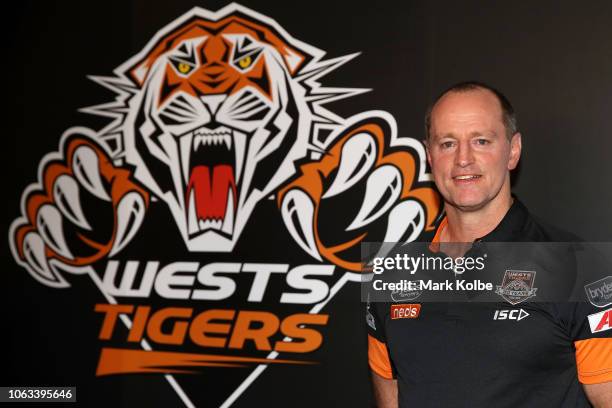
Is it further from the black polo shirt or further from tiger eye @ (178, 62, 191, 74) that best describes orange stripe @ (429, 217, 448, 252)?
tiger eye @ (178, 62, 191, 74)

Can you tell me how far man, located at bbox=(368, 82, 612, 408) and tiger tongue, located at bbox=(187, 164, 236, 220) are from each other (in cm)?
87

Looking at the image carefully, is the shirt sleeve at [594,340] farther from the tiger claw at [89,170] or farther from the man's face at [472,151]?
the tiger claw at [89,170]

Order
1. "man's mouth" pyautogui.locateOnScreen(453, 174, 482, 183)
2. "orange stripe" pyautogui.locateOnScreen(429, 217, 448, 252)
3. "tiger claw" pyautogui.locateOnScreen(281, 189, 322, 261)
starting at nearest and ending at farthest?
"man's mouth" pyautogui.locateOnScreen(453, 174, 482, 183) → "orange stripe" pyautogui.locateOnScreen(429, 217, 448, 252) → "tiger claw" pyautogui.locateOnScreen(281, 189, 322, 261)

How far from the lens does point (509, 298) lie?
147 centimetres

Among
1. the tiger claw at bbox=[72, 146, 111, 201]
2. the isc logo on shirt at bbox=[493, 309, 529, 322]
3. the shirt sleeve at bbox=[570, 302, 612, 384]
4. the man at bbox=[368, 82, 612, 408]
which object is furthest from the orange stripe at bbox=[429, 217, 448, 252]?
the tiger claw at bbox=[72, 146, 111, 201]

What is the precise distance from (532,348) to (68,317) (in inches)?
69.0

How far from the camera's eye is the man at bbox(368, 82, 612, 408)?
1384 mm

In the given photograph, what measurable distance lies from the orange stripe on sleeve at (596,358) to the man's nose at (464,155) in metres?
0.44

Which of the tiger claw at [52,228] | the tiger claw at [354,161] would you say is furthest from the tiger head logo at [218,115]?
the tiger claw at [52,228]

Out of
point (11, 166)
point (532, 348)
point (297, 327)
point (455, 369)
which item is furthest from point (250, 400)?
point (11, 166)

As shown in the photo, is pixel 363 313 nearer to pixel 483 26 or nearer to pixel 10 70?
pixel 483 26

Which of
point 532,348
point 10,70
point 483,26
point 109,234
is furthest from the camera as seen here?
point 10,70

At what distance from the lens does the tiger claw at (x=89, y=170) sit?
8.13 ft

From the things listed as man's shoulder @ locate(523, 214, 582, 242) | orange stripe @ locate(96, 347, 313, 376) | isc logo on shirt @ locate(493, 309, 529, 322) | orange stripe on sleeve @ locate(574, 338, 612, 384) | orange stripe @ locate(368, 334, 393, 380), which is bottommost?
orange stripe @ locate(96, 347, 313, 376)
